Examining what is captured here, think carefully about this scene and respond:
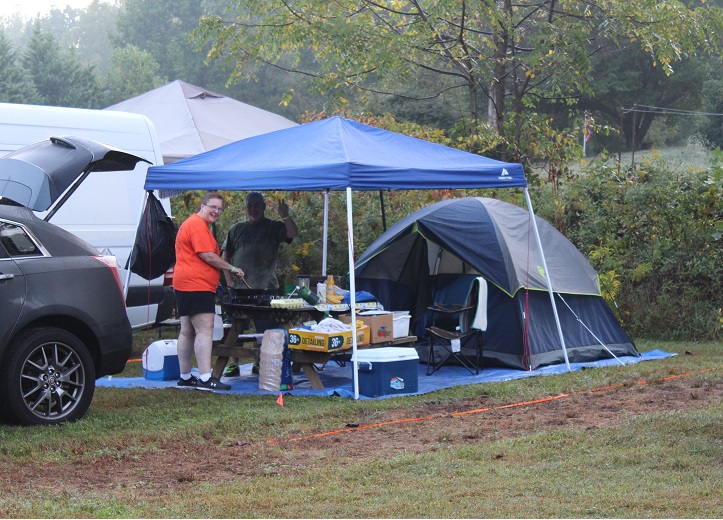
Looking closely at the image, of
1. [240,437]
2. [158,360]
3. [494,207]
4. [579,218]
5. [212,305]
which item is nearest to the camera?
[240,437]

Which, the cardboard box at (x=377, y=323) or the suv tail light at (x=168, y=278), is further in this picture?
the suv tail light at (x=168, y=278)

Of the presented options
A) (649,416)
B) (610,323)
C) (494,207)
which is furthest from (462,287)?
(649,416)

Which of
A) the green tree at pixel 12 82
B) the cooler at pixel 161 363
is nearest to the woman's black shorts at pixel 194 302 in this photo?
the cooler at pixel 161 363

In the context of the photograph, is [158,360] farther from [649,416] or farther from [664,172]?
[664,172]

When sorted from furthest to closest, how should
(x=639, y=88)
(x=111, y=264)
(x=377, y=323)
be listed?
(x=639, y=88), (x=377, y=323), (x=111, y=264)

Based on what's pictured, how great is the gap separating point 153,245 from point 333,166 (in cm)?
211

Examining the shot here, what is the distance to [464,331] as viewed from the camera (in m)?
9.76

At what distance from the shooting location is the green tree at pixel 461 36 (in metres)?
13.8

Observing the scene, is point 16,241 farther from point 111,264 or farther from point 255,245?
point 255,245

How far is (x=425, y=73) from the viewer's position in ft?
112

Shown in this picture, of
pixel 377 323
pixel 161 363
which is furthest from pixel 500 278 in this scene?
pixel 161 363

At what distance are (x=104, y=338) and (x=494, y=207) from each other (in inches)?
200

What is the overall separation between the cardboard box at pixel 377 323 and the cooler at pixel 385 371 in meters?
0.42

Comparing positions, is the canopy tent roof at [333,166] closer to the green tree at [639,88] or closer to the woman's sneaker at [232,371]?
the woman's sneaker at [232,371]
